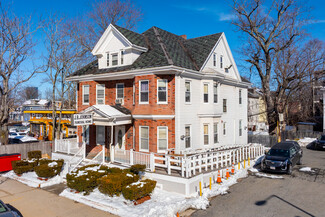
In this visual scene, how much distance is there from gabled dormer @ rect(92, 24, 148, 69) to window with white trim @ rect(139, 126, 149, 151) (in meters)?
4.90

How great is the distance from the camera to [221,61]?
21078 millimetres

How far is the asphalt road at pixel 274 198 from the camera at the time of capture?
32.4ft

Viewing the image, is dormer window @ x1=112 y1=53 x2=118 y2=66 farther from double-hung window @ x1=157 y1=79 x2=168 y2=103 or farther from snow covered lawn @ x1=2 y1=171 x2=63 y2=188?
snow covered lawn @ x1=2 y1=171 x2=63 y2=188

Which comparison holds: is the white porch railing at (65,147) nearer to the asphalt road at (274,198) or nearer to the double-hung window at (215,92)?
the double-hung window at (215,92)

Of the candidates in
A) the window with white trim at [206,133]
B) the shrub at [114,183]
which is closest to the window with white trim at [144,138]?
the window with white trim at [206,133]

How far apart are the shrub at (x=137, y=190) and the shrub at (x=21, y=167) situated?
866cm

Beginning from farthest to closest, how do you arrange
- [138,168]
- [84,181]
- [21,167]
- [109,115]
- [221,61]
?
[221,61]
[109,115]
[21,167]
[138,168]
[84,181]

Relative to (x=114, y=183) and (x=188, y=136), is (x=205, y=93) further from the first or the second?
(x=114, y=183)

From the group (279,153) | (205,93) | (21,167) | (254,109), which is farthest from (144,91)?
(254,109)

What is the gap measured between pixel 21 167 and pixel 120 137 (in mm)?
6570

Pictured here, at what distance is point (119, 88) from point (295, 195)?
13.2 meters

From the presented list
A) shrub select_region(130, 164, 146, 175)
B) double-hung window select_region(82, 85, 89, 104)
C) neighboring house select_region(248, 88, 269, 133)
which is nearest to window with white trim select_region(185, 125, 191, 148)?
shrub select_region(130, 164, 146, 175)

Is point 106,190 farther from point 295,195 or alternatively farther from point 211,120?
point 211,120

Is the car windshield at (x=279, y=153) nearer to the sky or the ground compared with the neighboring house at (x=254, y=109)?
nearer to the ground
